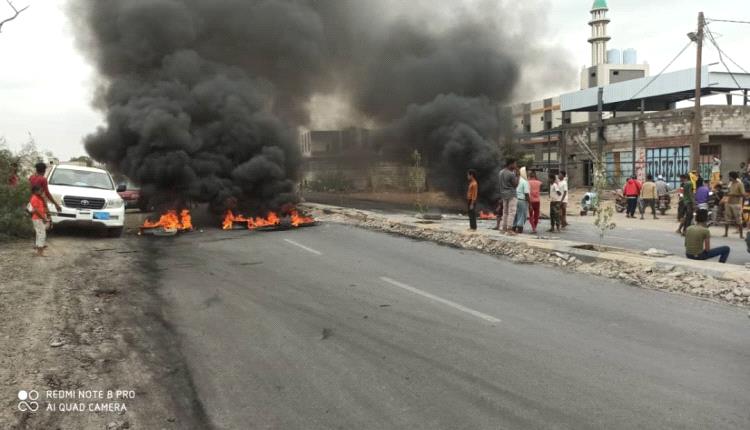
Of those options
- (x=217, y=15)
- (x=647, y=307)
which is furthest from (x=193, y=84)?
(x=647, y=307)

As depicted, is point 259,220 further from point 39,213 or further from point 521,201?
point 521,201

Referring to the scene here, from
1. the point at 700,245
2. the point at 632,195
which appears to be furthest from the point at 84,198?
the point at 632,195

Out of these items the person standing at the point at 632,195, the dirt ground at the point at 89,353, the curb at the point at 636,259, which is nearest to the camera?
the dirt ground at the point at 89,353

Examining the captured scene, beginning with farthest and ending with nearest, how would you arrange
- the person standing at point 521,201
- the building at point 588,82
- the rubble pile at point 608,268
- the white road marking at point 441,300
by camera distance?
1. the building at point 588,82
2. the person standing at point 521,201
3. the rubble pile at point 608,268
4. the white road marking at point 441,300

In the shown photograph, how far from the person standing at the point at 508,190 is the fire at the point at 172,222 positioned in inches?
311

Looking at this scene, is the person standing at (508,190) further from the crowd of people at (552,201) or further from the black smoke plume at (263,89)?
the black smoke plume at (263,89)

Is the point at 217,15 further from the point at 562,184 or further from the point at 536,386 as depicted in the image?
the point at 536,386

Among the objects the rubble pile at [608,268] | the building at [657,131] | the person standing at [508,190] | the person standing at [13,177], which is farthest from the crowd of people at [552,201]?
the building at [657,131]

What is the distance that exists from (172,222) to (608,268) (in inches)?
409

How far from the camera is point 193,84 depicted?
691 inches

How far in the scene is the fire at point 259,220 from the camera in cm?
1474

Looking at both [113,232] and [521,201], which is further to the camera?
[521,201]

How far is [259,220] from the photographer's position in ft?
49.4

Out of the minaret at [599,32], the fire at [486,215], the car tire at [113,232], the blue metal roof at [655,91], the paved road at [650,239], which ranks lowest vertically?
the paved road at [650,239]
